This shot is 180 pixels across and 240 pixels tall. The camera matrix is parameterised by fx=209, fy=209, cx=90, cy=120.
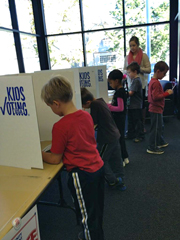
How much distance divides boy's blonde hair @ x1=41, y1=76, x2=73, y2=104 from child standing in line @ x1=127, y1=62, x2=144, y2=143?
6.65 ft

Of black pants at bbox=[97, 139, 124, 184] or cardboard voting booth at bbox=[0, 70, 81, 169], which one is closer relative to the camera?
cardboard voting booth at bbox=[0, 70, 81, 169]

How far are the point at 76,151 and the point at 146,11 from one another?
4835 millimetres

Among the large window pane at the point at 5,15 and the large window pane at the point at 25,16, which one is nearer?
the large window pane at the point at 5,15

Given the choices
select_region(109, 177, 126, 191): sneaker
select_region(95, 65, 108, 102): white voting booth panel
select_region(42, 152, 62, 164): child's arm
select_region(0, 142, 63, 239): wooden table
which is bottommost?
select_region(109, 177, 126, 191): sneaker

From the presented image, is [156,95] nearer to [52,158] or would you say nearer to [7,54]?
[52,158]

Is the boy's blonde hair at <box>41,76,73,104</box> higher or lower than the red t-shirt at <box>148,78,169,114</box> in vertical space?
higher

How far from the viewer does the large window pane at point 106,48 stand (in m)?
5.22

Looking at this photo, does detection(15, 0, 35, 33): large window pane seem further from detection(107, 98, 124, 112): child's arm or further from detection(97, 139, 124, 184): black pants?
detection(97, 139, 124, 184): black pants

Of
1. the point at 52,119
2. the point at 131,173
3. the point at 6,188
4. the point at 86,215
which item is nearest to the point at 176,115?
the point at 131,173

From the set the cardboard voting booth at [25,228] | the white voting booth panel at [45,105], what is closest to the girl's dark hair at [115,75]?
the white voting booth panel at [45,105]

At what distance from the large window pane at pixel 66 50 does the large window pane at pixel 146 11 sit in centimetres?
135

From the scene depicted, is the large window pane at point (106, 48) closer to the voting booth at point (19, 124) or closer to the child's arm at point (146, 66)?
the child's arm at point (146, 66)

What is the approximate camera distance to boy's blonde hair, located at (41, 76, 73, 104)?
1050 millimetres

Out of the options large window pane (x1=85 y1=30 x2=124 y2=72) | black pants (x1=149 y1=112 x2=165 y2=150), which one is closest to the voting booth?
black pants (x1=149 y1=112 x2=165 y2=150)
